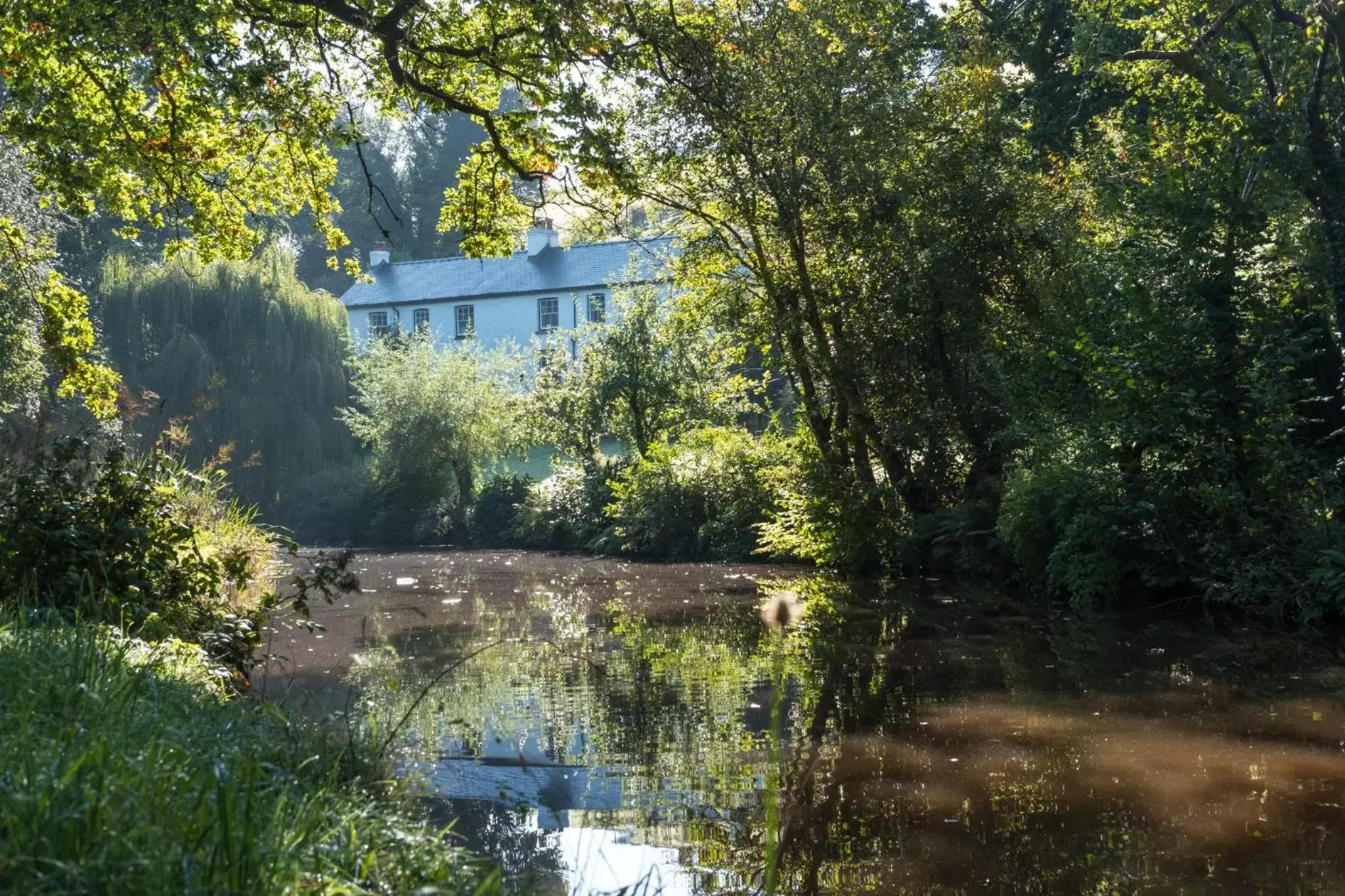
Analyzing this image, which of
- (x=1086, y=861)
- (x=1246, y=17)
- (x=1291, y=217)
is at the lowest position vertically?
(x=1086, y=861)

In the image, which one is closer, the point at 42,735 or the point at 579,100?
the point at 42,735

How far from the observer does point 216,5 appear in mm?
11008

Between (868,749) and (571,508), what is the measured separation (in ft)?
87.4

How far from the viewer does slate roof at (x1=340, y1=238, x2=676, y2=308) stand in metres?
55.1

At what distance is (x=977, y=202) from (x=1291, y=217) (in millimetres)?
5710

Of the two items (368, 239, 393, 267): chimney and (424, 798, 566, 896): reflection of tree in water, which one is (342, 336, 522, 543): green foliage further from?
(424, 798, 566, 896): reflection of tree in water

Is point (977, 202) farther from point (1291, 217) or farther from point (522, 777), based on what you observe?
point (522, 777)

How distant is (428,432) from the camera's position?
131 feet

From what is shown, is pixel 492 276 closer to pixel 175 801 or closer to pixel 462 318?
pixel 462 318

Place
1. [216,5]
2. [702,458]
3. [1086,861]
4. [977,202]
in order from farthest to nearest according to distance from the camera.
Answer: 1. [702,458]
2. [977,202]
3. [216,5]
4. [1086,861]

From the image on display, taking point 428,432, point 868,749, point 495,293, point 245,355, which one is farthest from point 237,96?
point 495,293

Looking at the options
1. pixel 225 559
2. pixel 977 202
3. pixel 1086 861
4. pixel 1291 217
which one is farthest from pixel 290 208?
pixel 1086 861

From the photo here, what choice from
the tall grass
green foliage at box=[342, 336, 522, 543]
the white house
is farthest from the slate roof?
the tall grass

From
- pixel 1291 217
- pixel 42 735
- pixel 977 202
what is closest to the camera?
pixel 42 735
